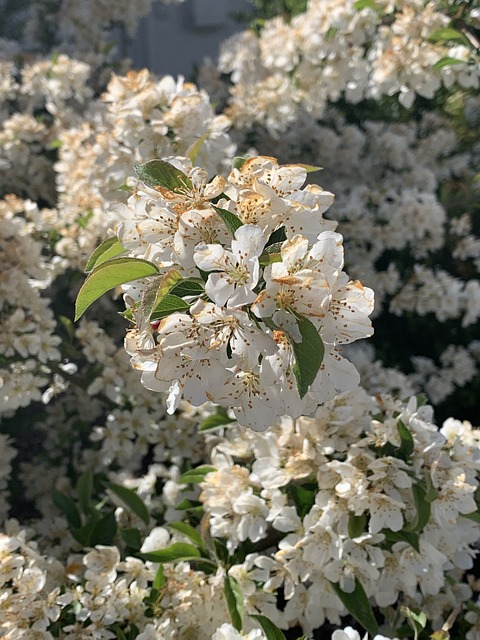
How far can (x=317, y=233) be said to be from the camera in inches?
34.4

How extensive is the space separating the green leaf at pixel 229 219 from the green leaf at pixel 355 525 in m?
0.61

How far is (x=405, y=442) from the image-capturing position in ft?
3.84

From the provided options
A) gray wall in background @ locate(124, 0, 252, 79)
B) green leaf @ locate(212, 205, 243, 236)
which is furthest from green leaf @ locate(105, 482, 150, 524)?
gray wall in background @ locate(124, 0, 252, 79)

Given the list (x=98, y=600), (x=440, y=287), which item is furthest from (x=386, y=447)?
(x=440, y=287)

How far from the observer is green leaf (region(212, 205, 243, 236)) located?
0.84 metres

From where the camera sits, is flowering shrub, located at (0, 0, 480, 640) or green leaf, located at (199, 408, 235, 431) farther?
green leaf, located at (199, 408, 235, 431)

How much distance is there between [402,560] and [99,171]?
1209mm

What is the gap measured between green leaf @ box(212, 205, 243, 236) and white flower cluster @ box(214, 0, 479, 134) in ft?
3.75

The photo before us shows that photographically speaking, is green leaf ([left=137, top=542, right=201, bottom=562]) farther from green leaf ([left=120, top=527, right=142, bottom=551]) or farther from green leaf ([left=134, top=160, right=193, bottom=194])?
green leaf ([left=134, top=160, right=193, bottom=194])

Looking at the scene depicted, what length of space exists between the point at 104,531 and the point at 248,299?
3.07ft

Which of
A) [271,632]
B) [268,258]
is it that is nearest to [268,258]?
[268,258]

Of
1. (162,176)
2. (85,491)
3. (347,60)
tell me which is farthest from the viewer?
(347,60)

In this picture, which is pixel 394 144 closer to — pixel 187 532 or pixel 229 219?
pixel 187 532

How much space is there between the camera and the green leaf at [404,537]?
1.18 meters
